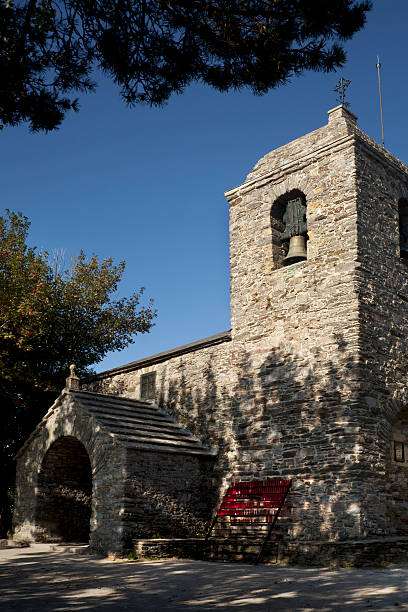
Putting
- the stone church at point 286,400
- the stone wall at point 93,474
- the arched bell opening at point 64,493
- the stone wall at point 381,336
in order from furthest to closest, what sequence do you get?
the arched bell opening at point 64,493
the stone wall at point 93,474
the stone church at point 286,400
the stone wall at point 381,336

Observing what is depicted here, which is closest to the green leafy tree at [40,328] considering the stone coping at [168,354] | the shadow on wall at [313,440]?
the stone coping at [168,354]

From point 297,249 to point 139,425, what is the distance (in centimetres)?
550

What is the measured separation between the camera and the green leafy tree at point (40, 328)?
17406 mm

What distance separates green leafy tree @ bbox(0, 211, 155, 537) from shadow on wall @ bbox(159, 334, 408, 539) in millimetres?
6324

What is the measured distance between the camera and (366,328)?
487 inches

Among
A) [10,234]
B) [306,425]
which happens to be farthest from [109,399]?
[10,234]

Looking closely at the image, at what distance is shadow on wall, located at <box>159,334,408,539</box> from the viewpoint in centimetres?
1145

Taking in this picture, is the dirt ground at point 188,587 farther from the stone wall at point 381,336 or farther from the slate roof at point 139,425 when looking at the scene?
the slate roof at point 139,425

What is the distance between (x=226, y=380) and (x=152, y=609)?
323 inches

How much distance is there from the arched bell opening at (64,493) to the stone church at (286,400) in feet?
0.12

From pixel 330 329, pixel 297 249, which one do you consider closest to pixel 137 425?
pixel 330 329

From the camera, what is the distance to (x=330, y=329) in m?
12.6

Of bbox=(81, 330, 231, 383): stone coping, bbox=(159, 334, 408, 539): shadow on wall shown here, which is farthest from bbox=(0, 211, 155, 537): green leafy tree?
bbox=(159, 334, 408, 539): shadow on wall

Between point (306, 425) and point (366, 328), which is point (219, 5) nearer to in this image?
point (366, 328)
